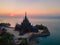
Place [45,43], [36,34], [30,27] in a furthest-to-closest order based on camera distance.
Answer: [30,27] < [36,34] < [45,43]

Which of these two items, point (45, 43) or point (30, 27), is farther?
point (30, 27)

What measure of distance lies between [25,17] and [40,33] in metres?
1.73

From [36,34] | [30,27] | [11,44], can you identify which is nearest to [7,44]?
[11,44]

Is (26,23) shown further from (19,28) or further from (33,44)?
(33,44)

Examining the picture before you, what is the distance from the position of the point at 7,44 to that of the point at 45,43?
1.68m

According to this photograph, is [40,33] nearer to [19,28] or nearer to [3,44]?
[19,28]

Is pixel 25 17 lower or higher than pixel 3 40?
higher

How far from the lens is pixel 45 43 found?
316 inches

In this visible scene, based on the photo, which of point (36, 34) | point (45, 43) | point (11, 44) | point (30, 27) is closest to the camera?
point (11, 44)

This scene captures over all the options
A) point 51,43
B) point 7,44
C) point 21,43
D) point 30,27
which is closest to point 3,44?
point 7,44

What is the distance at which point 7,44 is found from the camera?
23.9 ft

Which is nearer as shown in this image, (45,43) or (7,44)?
(7,44)

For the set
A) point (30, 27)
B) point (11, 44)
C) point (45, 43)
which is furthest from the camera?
point (30, 27)

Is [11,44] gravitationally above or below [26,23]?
below
